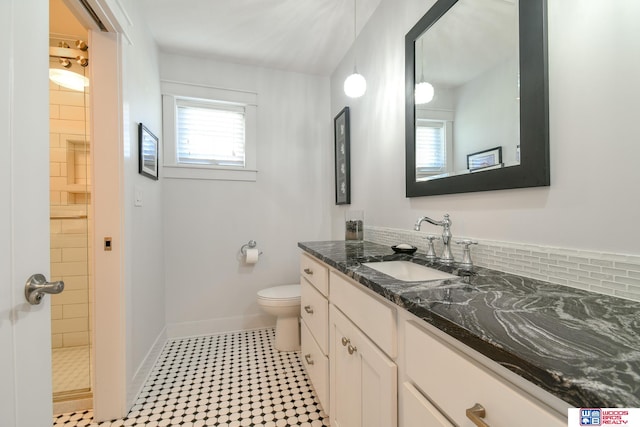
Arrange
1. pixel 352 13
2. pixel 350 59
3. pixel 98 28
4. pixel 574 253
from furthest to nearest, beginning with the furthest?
1. pixel 350 59
2. pixel 352 13
3. pixel 98 28
4. pixel 574 253

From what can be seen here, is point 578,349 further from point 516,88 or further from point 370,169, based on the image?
point 370,169

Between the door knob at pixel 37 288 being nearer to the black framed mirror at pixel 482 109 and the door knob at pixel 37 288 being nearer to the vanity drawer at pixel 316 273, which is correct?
the vanity drawer at pixel 316 273

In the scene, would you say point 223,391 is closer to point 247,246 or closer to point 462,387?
point 247,246

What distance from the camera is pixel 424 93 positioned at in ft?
4.68

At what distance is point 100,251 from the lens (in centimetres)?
143

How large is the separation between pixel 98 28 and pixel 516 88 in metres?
1.95

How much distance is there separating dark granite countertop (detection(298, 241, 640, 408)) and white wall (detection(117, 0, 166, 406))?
56.4 inches

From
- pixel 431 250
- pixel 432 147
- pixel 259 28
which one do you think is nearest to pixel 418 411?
pixel 431 250

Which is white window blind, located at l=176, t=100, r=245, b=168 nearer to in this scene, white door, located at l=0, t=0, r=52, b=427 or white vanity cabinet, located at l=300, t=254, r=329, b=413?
white vanity cabinet, located at l=300, t=254, r=329, b=413

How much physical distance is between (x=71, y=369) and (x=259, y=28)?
2.71 m

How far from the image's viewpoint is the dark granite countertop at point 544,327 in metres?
0.35

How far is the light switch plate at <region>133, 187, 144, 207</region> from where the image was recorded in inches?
66.0

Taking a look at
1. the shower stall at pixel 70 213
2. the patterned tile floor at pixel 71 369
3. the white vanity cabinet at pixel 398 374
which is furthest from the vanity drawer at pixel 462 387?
the shower stall at pixel 70 213

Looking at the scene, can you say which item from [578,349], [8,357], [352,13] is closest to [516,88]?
[578,349]
